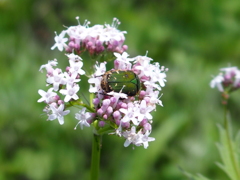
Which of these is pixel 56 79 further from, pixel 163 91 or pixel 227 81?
pixel 163 91

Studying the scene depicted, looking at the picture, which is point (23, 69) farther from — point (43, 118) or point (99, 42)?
point (99, 42)

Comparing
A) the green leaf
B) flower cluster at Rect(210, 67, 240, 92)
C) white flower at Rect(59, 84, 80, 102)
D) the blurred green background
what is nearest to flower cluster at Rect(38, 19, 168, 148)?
white flower at Rect(59, 84, 80, 102)

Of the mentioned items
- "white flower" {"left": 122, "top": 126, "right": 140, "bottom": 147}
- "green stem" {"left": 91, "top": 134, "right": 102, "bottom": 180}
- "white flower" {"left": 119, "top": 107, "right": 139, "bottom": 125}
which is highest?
"white flower" {"left": 119, "top": 107, "right": 139, "bottom": 125}

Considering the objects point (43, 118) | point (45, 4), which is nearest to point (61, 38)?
point (43, 118)

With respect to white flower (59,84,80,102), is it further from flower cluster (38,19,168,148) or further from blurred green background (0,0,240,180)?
blurred green background (0,0,240,180)

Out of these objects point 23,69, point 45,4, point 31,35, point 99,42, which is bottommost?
point 99,42

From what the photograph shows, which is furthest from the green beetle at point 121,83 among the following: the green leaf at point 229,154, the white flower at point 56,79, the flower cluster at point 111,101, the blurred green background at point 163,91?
the blurred green background at point 163,91

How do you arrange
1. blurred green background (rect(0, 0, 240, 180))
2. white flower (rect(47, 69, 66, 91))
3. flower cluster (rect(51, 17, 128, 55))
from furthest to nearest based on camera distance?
blurred green background (rect(0, 0, 240, 180)) → flower cluster (rect(51, 17, 128, 55)) → white flower (rect(47, 69, 66, 91))
